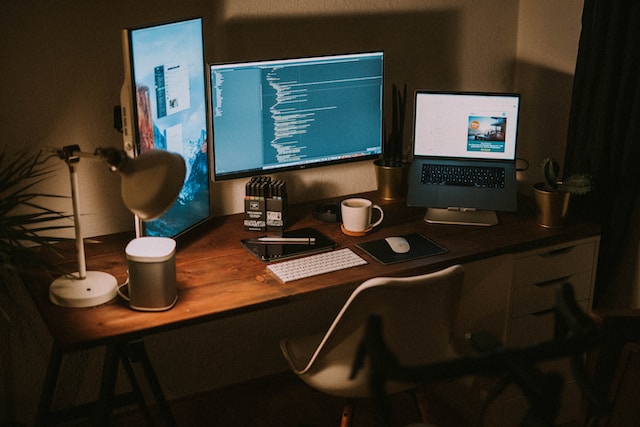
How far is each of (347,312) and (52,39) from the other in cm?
118

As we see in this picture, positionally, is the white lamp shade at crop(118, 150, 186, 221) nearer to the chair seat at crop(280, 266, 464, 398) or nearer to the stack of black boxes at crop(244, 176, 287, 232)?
the chair seat at crop(280, 266, 464, 398)

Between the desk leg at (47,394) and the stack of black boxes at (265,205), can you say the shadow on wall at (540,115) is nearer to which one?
the stack of black boxes at (265,205)

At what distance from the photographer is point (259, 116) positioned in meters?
2.47

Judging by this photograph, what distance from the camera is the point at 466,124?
105 inches

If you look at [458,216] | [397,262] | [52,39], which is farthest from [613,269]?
[52,39]

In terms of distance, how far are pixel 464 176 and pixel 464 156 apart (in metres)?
0.07

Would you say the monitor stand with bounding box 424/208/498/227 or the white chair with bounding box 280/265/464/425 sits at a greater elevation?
the monitor stand with bounding box 424/208/498/227

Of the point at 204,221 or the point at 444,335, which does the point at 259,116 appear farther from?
the point at 444,335

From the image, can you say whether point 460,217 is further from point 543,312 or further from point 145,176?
point 145,176

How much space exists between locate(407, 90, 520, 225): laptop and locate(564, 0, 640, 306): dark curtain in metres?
0.26

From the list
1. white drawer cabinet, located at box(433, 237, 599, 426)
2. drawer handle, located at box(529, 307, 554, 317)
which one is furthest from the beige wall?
drawer handle, located at box(529, 307, 554, 317)

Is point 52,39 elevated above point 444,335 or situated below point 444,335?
above

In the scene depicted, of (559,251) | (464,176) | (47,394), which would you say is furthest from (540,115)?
(47,394)

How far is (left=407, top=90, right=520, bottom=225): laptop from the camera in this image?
2619 mm
